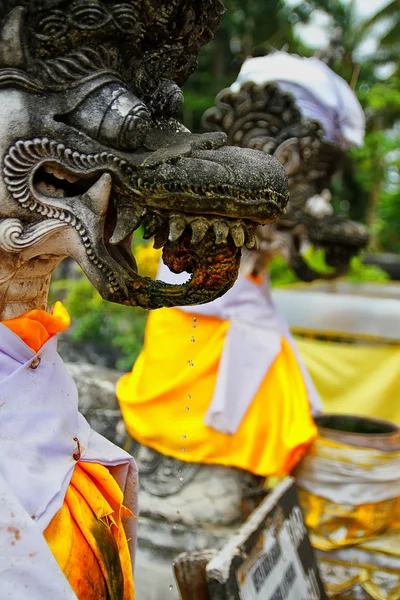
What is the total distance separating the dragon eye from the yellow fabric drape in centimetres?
322

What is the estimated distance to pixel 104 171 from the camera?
95 centimetres

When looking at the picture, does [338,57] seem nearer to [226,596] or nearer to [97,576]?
[226,596]

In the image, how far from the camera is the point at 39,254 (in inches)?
39.9

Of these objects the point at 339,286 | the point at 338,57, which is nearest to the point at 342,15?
the point at 339,286

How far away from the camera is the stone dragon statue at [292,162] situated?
2328mm

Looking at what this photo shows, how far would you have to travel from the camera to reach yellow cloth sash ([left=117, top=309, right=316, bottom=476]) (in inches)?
92.4

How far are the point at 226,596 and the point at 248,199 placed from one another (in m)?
0.88

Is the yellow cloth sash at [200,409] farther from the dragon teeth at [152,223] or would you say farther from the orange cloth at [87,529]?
the dragon teeth at [152,223]

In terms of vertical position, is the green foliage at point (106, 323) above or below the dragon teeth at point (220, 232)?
below

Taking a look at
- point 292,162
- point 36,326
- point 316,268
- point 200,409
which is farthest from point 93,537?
point 316,268

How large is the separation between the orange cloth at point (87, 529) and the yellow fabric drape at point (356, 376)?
2.99 m

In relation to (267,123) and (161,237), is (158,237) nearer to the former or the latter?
(161,237)

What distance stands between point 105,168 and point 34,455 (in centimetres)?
43

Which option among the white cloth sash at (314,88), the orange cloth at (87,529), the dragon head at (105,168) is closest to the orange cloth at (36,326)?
the orange cloth at (87,529)
